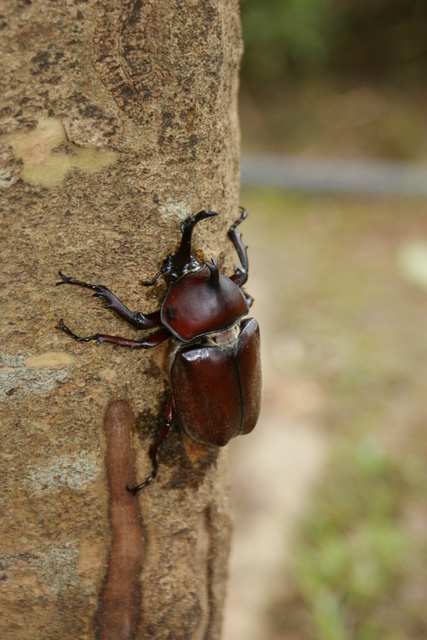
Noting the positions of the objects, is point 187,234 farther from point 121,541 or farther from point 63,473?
point 121,541

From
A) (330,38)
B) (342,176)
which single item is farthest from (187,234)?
(330,38)

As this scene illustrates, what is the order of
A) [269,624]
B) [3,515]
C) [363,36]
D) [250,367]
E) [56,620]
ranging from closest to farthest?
1. [3,515]
2. [56,620]
3. [250,367]
4. [269,624]
5. [363,36]

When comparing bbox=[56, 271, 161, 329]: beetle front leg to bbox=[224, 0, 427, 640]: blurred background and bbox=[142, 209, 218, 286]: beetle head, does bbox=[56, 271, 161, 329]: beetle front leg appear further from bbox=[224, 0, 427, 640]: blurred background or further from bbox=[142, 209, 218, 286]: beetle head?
bbox=[224, 0, 427, 640]: blurred background

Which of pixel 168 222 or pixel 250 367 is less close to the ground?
pixel 168 222

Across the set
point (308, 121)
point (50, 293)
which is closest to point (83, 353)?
point (50, 293)

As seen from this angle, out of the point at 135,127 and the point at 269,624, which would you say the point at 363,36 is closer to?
the point at 269,624

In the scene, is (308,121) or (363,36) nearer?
(308,121)
